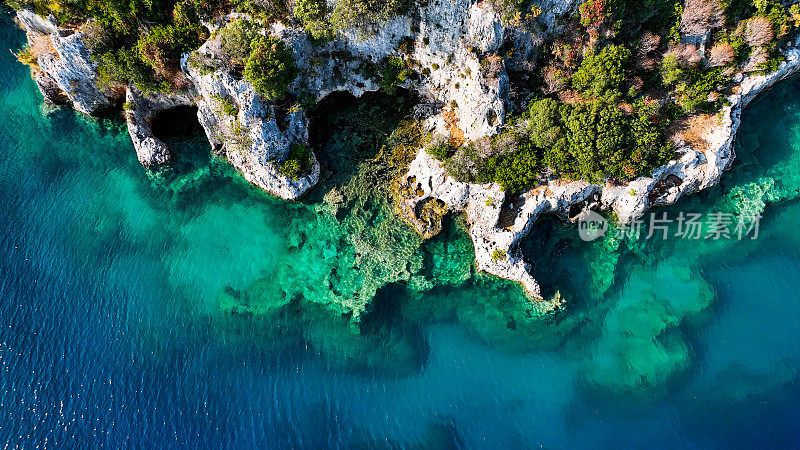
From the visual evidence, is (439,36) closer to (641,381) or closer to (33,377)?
(641,381)

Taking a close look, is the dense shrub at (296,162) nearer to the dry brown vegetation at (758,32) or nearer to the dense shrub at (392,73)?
the dense shrub at (392,73)

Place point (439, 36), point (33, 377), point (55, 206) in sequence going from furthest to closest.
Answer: point (55, 206)
point (33, 377)
point (439, 36)

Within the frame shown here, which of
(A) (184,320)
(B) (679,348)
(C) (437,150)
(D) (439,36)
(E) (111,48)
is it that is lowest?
(A) (184,320)

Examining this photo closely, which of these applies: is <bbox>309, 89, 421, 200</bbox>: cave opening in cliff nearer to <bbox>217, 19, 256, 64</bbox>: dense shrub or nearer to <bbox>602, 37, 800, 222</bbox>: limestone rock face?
<bbox>217, 19, 256, 64</bbox>: dense shrub

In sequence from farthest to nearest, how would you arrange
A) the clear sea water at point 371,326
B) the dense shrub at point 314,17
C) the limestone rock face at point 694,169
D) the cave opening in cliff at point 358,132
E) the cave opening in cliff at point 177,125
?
1. the cave opening in cliff at point 177,125
2. the cave opening in cliff at point 358,132
3. the limestone rock face at point 694,169
4. the clear sea water at point 371,326
5. the dense shrub at point 314,17

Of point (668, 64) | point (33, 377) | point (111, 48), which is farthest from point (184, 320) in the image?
point (668, 64)

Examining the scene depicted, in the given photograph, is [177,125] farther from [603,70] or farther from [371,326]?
[603,70]

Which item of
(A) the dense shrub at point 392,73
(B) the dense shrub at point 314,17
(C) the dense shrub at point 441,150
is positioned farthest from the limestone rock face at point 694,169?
(B) the dense shrub at point 314,17
